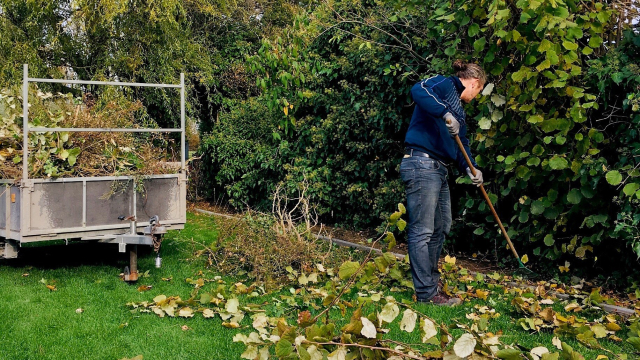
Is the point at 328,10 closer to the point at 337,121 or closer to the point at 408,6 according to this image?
the point at 337,121

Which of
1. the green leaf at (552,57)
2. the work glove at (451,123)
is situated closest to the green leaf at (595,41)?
the green leaf at (552,57)

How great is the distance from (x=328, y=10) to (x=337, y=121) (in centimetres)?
180

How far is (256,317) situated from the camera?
434cm

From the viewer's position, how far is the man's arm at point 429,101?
4.55 meters

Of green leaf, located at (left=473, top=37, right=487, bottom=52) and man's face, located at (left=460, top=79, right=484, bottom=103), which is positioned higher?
green leaf, located at (left=473, top=37, right=487, bottom=52)

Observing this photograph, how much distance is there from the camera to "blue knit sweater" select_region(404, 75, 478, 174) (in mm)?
4723

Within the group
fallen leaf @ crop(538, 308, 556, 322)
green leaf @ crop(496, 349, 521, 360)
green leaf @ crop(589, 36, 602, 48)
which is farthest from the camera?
green leaf @ crop(589, 36, 602, 48)

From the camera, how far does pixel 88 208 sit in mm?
5598

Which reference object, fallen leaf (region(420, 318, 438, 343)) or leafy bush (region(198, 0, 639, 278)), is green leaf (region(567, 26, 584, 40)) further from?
fallen leaf (region(420, 318, 438, 343))

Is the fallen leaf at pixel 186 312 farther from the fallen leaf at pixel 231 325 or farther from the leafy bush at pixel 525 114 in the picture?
the leafy bush at pixel 525 114

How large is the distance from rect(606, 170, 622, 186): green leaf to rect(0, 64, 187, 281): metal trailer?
3948mm

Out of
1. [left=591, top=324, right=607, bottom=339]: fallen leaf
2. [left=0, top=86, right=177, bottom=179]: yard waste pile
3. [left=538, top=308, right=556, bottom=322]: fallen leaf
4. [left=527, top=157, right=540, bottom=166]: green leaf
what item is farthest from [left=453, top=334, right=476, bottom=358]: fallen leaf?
[left=0, top=86, right=177, bottom=179]: yard waste pile

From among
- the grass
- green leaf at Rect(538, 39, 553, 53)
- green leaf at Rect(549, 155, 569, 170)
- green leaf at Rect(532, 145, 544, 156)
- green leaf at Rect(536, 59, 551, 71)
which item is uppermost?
green leaf at Rect(538, 39, 553, 53)

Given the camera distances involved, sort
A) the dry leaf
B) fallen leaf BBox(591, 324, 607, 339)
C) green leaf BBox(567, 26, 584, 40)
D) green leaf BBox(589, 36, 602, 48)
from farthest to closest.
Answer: the dry leaf < green leaf BBox(589, 36, 602, 48) < green leaf BBox(567, 26, 584, 40) < fallen leaf BBox(591, 324, 607, 339)
